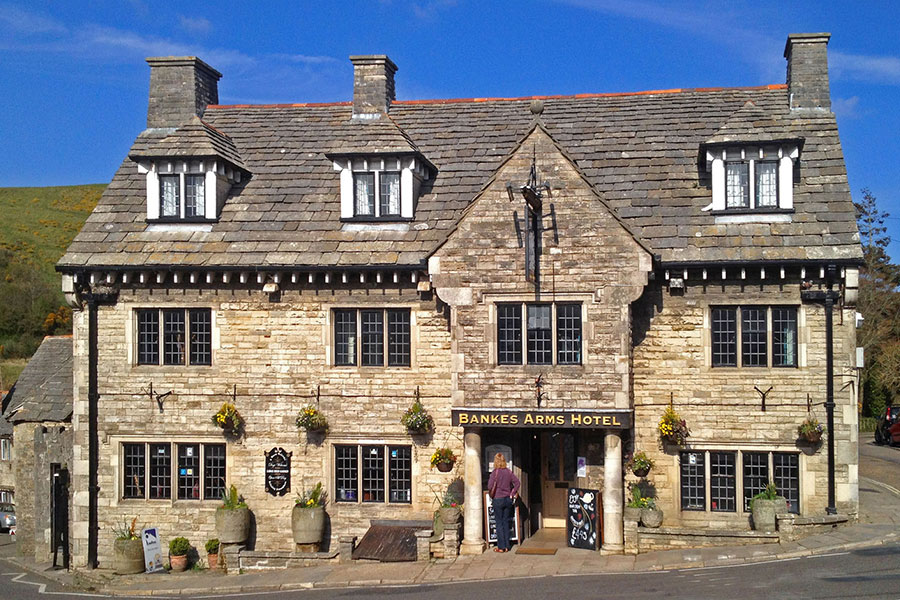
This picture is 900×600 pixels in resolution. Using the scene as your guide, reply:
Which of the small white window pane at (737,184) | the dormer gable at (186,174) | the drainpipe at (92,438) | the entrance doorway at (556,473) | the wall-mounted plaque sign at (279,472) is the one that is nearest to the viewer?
the small white window pane at (737,184)

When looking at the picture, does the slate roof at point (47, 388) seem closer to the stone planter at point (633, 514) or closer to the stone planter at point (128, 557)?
the stone planter at point (128, 557)

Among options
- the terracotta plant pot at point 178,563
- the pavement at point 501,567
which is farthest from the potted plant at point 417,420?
the terracotta plant pot at point 178,563

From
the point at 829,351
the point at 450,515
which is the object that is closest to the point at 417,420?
the point at 450,515

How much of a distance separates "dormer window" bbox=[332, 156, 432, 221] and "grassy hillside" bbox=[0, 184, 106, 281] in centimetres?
7533

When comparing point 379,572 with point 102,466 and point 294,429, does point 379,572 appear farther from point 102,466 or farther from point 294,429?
point 102,466

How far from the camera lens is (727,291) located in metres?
19.4

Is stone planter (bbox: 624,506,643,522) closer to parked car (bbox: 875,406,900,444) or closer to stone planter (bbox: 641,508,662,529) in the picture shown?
stone planter (bbox: 641,508,662,529)

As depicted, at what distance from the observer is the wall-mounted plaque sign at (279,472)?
2080 centimetres

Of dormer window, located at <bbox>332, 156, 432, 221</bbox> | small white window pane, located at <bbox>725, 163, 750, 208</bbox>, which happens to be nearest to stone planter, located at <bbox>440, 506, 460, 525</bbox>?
dormer window, located at <bbox>332, 156, 432, 221</bbox>

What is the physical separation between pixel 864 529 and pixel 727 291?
5482 mm

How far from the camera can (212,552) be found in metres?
20.7

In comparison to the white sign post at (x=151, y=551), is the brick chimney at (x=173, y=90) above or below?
above

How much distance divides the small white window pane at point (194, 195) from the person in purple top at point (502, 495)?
9.65 meters

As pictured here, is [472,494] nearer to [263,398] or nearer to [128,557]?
[263,398]
